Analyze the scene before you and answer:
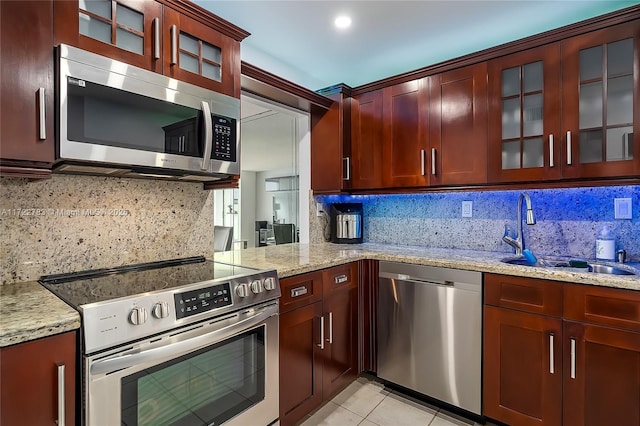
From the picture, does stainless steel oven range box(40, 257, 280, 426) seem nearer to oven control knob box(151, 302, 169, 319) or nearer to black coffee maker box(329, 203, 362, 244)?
oven control knob box(151, 302, 169, 319)

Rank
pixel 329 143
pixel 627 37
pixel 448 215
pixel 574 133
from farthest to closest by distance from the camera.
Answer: pixel 329 143 → pixel 448 215 → pixel 574 133 → pixel 627 37

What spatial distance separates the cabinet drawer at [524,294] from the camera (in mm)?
1654

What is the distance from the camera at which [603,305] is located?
153cm

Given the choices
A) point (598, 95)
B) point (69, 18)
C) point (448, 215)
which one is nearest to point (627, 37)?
point (598, 95)

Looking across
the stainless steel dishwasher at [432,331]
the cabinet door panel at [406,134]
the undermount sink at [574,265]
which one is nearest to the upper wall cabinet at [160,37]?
the cabinet door panel at [406,134]

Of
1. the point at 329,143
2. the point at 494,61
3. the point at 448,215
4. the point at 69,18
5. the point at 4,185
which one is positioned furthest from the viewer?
the point at 329,143

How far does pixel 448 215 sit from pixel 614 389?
1389mm

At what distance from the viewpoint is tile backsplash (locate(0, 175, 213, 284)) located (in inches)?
53.9

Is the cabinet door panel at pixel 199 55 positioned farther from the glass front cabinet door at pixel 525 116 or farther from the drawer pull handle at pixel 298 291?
the glass front cabinet door at pixel 525 116

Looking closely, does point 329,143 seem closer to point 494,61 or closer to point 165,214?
point 494,61

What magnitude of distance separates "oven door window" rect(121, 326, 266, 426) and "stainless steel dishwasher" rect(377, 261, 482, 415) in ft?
3.27

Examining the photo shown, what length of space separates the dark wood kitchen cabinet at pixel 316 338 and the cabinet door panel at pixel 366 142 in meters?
0.82

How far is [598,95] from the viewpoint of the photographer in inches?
71.3

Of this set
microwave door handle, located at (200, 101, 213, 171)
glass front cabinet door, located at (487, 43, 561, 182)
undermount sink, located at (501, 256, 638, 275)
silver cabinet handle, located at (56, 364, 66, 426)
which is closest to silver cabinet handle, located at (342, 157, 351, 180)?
glass front cabinet door, located at (487, 43, 561, 182)
